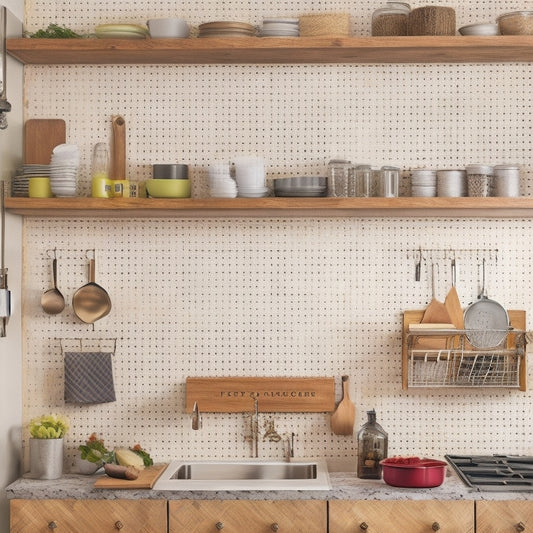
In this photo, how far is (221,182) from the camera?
3.37 m

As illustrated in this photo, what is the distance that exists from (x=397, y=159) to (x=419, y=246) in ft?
1.20

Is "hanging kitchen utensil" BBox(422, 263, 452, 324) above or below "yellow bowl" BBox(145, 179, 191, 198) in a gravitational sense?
below

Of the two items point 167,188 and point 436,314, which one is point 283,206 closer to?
point 167,188

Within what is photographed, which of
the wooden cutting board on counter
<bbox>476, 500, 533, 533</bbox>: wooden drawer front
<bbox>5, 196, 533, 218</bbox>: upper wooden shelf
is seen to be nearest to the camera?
<bbox>476, 500, 533, 533</bbox>: wooden drawer front

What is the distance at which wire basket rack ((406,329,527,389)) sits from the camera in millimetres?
3432

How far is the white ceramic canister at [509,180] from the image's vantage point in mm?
3344

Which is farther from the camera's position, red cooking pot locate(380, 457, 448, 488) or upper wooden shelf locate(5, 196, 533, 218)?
upper wooden shelf locate(5, 196, 533, 218)

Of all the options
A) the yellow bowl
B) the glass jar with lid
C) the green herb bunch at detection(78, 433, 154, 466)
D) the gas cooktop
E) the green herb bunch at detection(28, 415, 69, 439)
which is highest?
the glass jar with lid

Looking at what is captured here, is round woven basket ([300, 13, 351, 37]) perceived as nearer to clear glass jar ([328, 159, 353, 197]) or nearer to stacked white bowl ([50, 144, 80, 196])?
clear glass jar ([328, 159, 353, 197])

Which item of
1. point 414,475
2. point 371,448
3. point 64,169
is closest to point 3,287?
point 64,169

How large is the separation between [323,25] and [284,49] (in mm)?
184

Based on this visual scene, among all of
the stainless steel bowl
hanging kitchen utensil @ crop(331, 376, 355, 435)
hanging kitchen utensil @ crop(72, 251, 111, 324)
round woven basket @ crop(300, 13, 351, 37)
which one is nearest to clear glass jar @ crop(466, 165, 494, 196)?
the stainless steel bowl

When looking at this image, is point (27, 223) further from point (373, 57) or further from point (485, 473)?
point (485, 473)

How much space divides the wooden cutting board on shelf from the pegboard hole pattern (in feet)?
0.88
